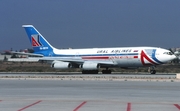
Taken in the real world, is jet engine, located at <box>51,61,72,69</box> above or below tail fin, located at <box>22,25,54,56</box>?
below

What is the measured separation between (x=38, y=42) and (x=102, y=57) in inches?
419

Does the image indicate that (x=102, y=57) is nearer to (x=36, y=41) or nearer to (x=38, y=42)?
(x=38, y=42)

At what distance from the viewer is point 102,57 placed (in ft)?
181

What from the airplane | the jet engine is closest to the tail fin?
the airplane

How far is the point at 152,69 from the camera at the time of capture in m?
53.2

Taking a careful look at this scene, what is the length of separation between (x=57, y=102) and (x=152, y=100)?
177 inches

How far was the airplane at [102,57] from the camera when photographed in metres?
52.5

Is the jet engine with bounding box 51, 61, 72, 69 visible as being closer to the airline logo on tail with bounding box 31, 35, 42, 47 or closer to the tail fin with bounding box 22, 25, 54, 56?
the tail fin with bounding box 22, 25, 54, 56

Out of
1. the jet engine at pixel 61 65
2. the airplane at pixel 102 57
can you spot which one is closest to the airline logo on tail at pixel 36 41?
the airplane at pixel 102 57

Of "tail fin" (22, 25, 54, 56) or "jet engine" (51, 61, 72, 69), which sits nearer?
"jet engine" (51, 61, 72, 69)

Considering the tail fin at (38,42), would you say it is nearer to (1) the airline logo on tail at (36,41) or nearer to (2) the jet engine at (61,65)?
(1) the airline logo on tail at (36,41)

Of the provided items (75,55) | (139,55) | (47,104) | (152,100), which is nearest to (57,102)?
(47,104)

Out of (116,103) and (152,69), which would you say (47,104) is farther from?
(152,69)

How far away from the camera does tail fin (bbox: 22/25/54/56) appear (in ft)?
197
